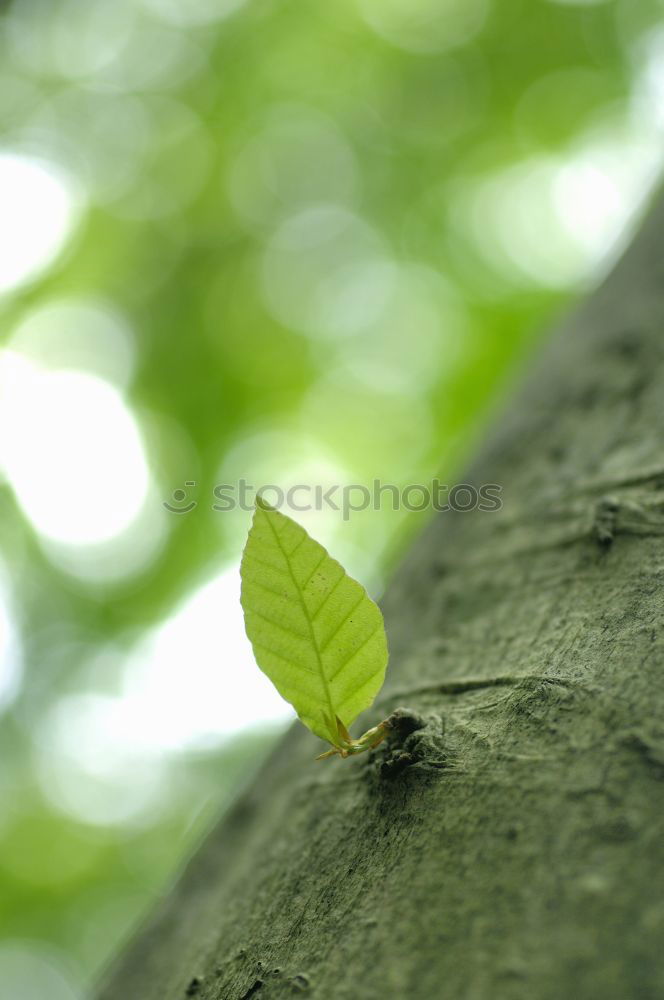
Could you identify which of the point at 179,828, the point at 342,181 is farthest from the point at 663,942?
the point at 179,828

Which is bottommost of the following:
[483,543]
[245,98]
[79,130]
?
[483,543]

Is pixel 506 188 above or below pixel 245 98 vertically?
above

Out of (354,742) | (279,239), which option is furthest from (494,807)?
(279,239)

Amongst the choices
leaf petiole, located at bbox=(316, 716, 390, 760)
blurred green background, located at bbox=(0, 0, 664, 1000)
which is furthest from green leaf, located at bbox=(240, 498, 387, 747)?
blurred green background, located at bbox=(0, 0, 664, 1000)

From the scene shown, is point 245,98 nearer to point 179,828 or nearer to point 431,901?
point 431,901

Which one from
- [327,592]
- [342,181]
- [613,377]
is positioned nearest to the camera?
[327,592]

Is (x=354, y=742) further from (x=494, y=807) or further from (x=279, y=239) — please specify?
(x=279, y=239)

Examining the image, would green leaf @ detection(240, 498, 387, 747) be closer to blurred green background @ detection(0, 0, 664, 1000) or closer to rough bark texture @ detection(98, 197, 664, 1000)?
rough bark texture @ detection(98, 197, 664, 1000)
